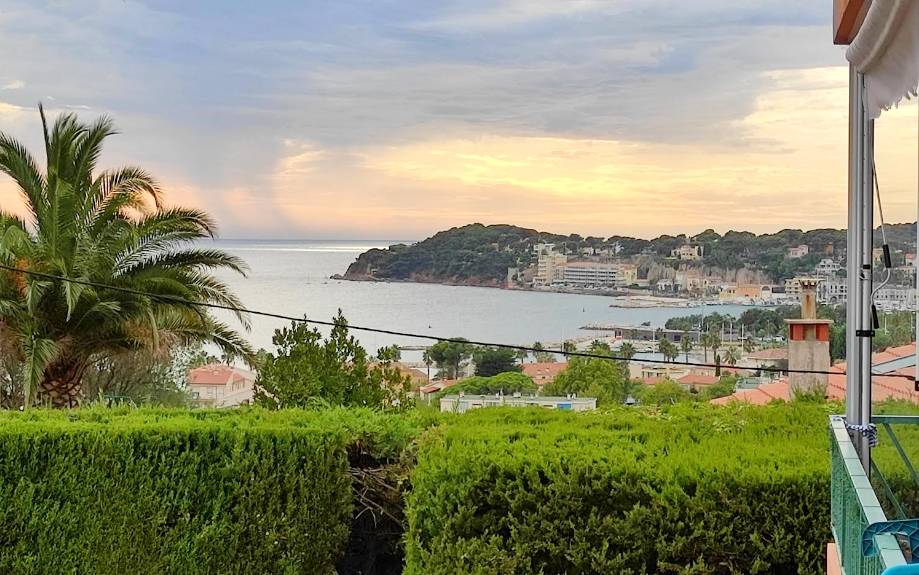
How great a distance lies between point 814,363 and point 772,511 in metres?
4.40

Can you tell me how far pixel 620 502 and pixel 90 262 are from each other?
8436 mm

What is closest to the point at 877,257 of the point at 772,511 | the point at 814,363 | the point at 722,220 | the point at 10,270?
the point at 772,511

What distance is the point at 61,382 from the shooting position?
36.3 ft

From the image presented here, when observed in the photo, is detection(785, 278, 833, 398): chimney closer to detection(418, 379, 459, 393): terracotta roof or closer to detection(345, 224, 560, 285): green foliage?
detection(418, 379, 459, 393): terracotta roof

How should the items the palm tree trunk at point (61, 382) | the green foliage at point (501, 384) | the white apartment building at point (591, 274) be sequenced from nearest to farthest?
the green foliage at point (501, 384) < the palm tree trunk at point (61, 382) < the white apartment building at point (591, 274)

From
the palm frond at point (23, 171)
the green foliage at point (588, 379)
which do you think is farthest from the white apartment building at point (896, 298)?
the palm frond at point (23, 171)

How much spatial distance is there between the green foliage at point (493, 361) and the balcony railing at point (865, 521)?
9.72 meters

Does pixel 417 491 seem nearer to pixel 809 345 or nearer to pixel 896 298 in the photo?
pixel 896 298

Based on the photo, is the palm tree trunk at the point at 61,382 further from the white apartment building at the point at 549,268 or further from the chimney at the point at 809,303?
the chimney at the point at 809,303

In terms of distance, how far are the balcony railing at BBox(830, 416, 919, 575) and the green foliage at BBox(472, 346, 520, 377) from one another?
972cm

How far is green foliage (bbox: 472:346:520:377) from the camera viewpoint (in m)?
12.9

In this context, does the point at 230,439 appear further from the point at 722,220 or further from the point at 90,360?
the point at 722,220

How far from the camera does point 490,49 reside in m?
26.8

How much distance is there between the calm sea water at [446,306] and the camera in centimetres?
1583
